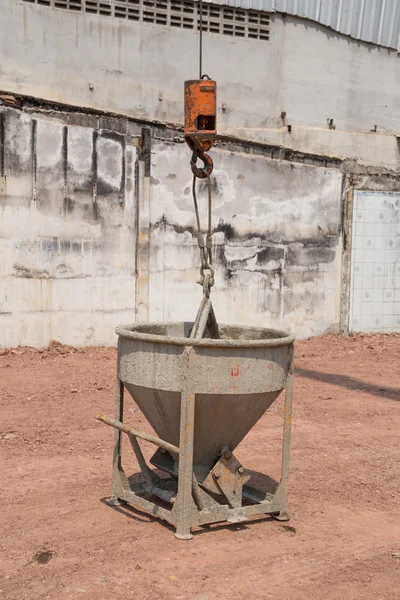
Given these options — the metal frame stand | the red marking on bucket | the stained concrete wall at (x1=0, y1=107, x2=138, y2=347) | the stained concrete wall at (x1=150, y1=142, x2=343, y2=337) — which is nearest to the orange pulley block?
the red marking on bucket

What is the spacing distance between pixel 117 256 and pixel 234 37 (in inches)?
253

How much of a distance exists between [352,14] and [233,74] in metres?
2.96

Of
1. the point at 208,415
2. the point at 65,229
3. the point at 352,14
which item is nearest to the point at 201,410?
the point at 208,415

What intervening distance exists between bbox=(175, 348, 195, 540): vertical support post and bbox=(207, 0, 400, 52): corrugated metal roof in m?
Result: 11.9

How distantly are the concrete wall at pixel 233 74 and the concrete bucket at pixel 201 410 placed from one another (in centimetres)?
970

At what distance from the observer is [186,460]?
182 inches

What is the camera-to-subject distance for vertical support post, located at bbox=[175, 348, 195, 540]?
4.59 m

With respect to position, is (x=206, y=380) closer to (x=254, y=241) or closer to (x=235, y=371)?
(x=235, y=371)

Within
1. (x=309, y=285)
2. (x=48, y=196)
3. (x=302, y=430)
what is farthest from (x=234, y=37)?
(x=302, y=430)

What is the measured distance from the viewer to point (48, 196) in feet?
33.4

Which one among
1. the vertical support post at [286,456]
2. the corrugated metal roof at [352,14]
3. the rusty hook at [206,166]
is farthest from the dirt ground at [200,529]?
the corrugated metal roof at [352,14]

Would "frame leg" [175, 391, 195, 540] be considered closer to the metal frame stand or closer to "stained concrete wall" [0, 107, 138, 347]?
the metal frame stand

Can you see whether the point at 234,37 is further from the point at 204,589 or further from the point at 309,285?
the point at 204,589

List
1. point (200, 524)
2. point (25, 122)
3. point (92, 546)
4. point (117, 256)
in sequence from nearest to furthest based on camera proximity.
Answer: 1. point (92, 546)
2. point (200, 524)
3. point (25, 122)
4. point (117, 256)
